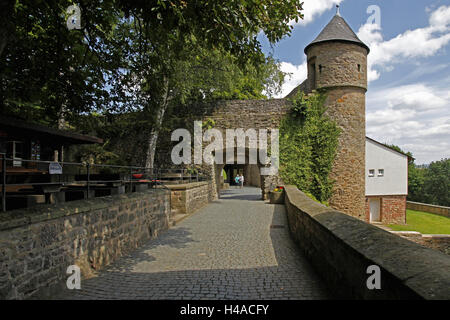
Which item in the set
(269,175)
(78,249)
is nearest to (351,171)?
(269,175)

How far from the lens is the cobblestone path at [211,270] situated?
3.66m

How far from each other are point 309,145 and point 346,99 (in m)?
3.08

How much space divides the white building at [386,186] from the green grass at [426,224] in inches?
44.0

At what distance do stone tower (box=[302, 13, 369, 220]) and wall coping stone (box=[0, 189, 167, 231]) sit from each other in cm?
1286

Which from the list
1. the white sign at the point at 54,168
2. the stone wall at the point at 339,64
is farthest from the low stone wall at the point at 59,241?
the stone wall at the point at 339,64

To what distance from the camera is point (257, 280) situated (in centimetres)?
409

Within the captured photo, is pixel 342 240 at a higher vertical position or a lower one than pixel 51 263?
higher

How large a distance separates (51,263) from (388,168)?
78.9 ft

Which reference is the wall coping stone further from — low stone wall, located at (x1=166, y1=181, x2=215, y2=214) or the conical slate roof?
the conical slate roof

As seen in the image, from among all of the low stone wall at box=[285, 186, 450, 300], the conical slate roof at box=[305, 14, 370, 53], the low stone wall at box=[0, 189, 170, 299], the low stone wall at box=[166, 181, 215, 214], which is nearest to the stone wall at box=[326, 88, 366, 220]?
the conical slate roof at box=[305, 14, 370, 53]

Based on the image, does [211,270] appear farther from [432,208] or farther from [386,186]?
[432,208]

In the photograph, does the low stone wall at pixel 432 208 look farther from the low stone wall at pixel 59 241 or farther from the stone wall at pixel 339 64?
the low stone wall at pixel 59 241

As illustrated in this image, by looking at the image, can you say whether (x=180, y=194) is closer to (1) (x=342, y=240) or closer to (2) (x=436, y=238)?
(1) (x=342, y=240)

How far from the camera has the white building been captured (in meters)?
22.0
